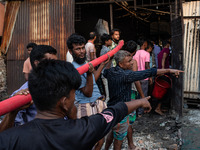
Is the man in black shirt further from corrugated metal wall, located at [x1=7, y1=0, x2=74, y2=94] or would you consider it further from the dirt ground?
corrugated metal wall, located at [x1=7, y1=0, x2=74, y2=94]

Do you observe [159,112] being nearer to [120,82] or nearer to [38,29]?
[120,82]

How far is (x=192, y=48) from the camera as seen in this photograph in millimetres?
4777

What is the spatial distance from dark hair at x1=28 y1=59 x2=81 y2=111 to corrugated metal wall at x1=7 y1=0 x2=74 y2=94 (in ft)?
14.9

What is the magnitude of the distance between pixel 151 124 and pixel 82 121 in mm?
3378

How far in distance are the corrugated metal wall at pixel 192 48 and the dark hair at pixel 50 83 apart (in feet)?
14.8

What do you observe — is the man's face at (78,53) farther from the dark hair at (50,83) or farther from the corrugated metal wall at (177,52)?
the corrugated metal wall at (177,52)

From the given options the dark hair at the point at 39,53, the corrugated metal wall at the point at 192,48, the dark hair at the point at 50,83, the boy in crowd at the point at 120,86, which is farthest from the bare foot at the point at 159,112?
the dark hair at the point at 50,83

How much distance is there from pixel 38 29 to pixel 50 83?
520cm

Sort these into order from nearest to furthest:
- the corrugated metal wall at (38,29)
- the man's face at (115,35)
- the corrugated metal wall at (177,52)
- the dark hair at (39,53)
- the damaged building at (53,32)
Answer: the dark hair at (39,53)
the corrugated metal wall at (177,52)
the man's face at (115,35)
the damaged building at (53,32)
the corrugated metal wall at (38,29)

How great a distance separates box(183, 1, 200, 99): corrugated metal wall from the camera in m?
4.71

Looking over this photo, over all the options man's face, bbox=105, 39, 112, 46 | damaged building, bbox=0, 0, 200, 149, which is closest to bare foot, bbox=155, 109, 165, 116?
damaged building, bbox=0, 0, 200, 149

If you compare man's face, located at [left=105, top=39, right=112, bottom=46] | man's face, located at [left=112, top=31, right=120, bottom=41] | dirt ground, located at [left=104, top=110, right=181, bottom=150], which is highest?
man's face, located at [left=112, top=31, right=120, bottom=41]

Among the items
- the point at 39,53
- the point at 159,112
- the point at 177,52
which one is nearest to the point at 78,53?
the point at 39,53

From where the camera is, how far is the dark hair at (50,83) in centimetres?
100
